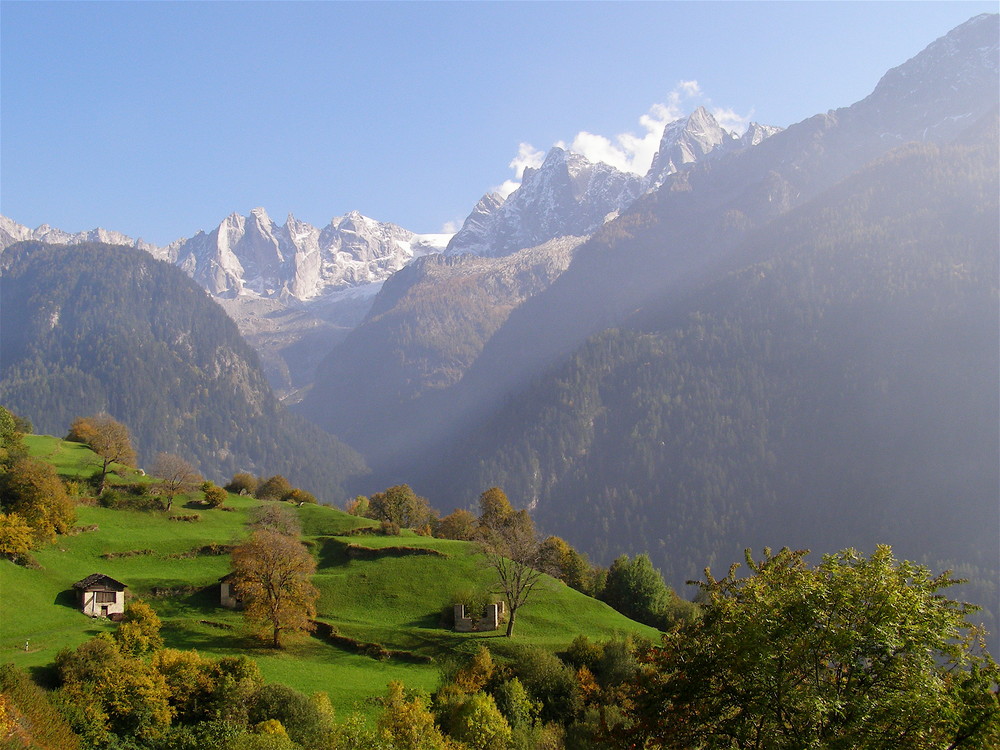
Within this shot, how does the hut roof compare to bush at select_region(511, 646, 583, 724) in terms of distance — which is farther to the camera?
the hut roof

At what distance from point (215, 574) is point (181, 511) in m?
22.8

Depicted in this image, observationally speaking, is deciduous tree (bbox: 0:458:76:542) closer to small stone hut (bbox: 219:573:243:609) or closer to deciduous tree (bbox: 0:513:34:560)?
deciduous tree (bbox: 0:513:34:560)

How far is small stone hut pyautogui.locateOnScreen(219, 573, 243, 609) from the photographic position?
70.0 meters

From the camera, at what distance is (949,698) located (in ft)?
55.7

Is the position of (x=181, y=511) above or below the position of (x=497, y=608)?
above

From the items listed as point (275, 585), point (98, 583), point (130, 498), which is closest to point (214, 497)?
point (130, 498)

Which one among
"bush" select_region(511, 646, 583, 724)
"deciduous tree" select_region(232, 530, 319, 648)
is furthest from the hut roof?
"bush" select_region(511, 646, 583, 724)

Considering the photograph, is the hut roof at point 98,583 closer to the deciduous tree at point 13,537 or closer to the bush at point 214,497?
the deciduous tree at point 13,537

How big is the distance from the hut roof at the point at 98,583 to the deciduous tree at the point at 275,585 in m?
9.96

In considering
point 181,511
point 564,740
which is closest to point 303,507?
point 181,511

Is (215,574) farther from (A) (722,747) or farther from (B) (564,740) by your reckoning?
(A) (722,747)

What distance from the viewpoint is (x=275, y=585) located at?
6606 cm

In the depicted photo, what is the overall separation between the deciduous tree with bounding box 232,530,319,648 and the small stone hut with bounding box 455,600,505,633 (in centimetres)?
1371

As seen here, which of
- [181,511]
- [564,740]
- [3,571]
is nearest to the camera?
[564,740]
